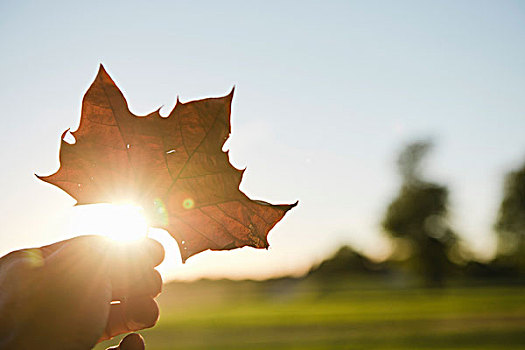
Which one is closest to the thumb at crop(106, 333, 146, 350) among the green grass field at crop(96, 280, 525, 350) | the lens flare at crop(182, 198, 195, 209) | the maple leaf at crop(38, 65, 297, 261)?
the maple leaf at crop(38, 65, 297, 261)

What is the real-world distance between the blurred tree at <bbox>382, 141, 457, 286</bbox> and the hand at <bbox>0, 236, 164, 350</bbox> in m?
62.7

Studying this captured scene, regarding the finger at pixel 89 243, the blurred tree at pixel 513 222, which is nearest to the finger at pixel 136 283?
the finger at pixel 89 243

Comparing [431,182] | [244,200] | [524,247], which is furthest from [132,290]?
[431,182]

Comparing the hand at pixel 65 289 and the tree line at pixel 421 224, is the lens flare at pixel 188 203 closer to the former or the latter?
the hand at pixel 65 289

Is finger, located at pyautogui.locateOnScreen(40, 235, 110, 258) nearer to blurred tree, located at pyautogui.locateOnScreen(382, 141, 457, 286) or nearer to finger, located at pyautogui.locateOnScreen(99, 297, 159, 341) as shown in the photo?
finger, located at pyautogui.locateOnScreen(99, 297, 159, 341)

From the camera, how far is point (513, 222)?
182 ft

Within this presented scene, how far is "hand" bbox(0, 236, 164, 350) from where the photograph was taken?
1493 millimetres

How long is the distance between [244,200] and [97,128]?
0.55 metres

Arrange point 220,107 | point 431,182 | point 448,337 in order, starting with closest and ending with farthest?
1. point 220,107
2. point 448,337
3. point 431,182

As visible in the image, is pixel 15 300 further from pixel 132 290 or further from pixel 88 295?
pixel 132 290

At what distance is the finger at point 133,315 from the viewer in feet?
5.95

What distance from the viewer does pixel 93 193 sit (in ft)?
6.06

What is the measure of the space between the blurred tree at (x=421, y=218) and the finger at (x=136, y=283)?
205ft

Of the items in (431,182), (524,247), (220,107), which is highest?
(431,182)
